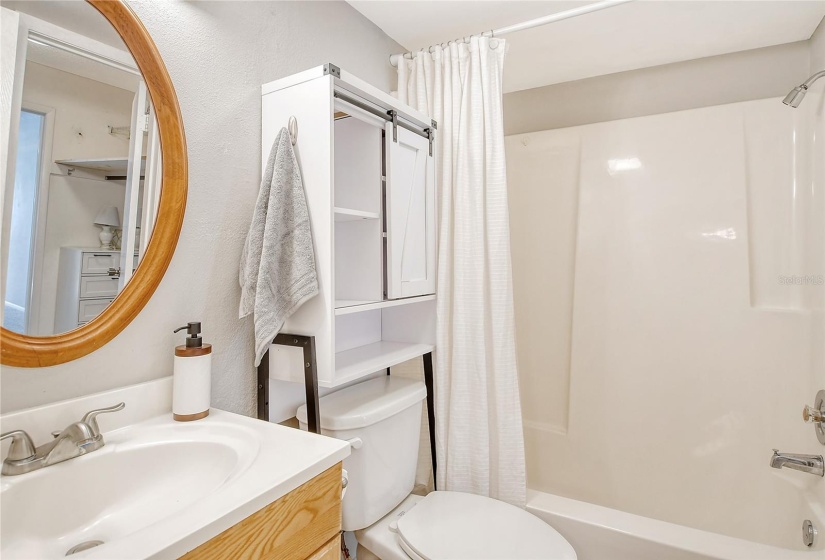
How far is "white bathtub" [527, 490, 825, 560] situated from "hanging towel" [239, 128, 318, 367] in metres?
1.14

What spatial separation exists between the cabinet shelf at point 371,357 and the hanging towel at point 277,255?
0.23m

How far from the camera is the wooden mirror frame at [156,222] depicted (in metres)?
0.87

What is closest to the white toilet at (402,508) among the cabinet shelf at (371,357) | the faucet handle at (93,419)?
the cabinet shelf at (371,357)

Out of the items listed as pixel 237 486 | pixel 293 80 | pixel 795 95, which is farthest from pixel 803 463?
pixel 293 80

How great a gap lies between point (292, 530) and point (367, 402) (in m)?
0.65

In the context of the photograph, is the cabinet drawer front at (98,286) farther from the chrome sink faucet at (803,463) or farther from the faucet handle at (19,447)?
the chrome sink faucet at (803,463)

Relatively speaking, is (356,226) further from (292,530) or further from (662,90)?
(662,90)

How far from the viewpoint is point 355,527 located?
1.34m

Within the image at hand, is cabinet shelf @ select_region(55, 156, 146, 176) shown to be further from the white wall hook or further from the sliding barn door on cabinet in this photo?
the sliding barn door on cabinet

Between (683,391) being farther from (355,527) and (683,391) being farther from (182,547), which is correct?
(182,547)

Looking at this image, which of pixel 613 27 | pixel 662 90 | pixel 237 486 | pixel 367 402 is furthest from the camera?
pixel 662 90

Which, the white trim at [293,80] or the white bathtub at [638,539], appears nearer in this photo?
the white trim at [293,80]

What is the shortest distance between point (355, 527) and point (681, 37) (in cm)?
218

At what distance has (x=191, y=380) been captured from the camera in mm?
1009
